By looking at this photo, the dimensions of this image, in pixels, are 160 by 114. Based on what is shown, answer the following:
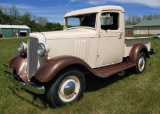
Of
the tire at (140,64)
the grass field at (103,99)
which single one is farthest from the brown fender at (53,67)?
the tire at (140,64)

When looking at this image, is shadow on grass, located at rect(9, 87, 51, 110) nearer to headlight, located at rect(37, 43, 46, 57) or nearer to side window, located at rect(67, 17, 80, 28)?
headlight, located at rect(37, 43, 46, 57)

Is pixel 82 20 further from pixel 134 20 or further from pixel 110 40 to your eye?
pixel 134 20

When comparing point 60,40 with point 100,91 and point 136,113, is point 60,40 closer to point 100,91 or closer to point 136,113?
point 100,91

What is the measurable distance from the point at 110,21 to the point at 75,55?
1665mm

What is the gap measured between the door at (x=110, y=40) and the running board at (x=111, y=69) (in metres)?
0.12

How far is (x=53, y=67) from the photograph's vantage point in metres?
4.14

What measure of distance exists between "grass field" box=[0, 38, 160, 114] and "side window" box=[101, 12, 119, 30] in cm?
151

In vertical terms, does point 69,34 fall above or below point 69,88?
above

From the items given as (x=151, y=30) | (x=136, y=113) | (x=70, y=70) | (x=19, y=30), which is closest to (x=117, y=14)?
(x=70, y=70)

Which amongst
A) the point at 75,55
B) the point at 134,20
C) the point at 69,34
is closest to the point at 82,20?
the point at 69,34

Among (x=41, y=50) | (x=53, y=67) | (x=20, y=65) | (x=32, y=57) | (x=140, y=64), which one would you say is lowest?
(x=140, y=64)

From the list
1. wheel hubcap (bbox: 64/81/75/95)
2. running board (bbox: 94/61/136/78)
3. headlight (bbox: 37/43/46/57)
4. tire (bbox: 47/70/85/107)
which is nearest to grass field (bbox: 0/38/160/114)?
tire (bbox: 47/70/85/107)

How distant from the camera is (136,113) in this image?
13.4ft

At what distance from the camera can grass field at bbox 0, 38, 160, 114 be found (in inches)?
168
